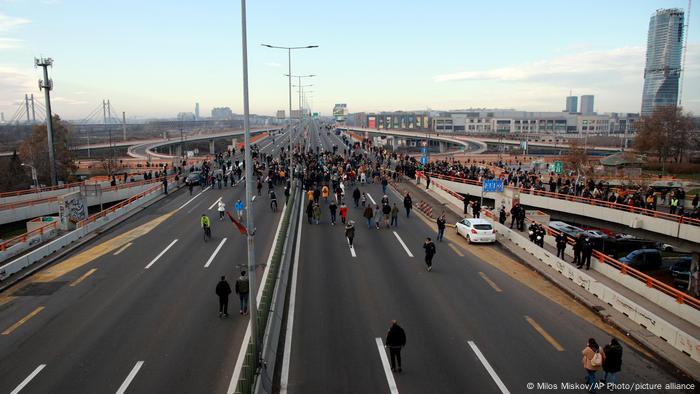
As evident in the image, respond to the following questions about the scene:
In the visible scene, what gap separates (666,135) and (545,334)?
69603mm

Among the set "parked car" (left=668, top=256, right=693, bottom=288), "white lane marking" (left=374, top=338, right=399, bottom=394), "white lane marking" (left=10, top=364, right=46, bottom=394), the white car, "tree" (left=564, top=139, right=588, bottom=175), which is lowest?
"parked car" (left=668, top=256, right=693, bottom=288)

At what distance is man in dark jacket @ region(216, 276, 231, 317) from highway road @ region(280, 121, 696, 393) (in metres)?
1.97

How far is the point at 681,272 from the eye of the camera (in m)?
24.9

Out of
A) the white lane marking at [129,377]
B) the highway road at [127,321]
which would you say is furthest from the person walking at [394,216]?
the white lane marking at [129,377]

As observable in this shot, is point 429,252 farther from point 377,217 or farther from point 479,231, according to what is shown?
point 377,217

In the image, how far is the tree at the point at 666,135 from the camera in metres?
68.8

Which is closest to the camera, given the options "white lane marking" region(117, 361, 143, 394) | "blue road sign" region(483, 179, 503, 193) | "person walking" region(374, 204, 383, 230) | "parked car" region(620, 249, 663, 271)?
"white lane marking" region(117, 361, 143, 394)

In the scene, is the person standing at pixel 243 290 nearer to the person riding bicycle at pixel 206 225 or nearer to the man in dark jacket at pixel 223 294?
the man in dark jacket at pixel 223 294

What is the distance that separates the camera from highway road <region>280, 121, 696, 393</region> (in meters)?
11.1

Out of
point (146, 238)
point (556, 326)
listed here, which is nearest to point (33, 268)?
point (146, 238)

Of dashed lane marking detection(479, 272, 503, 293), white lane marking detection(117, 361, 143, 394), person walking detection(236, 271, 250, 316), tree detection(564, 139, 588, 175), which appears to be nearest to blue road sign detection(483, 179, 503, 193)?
dashed lane marking detection(479, 272, 503, 293)

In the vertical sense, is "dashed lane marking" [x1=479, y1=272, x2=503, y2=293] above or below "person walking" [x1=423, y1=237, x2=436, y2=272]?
below

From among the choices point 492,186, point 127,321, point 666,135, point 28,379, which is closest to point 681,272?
point 492,186

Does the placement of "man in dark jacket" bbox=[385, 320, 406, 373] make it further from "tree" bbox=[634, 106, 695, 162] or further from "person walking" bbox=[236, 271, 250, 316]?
"tree" bbox=[634, 106, 695, 162]
